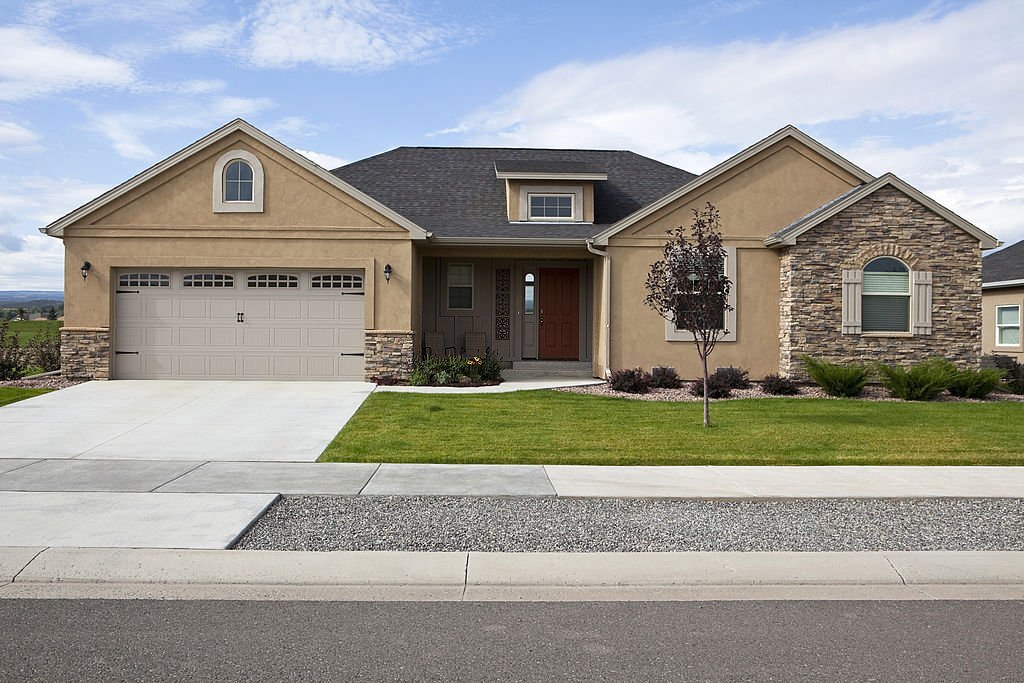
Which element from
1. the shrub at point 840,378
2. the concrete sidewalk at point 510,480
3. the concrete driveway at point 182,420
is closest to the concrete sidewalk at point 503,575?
the concrete sidewalk at point 510,480

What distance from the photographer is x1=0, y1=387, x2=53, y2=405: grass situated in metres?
15.7

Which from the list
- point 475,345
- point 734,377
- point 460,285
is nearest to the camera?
point 734,377

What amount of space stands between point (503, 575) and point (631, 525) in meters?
1.75

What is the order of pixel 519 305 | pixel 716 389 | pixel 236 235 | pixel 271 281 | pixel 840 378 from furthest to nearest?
pixel 519 305 → pixel 271 281 → pixel 236 235 → pixel 840 378 → pixel 716 389

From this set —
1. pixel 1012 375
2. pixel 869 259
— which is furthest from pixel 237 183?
pixel 1012 375

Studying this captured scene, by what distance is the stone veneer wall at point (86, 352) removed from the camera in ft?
60.8

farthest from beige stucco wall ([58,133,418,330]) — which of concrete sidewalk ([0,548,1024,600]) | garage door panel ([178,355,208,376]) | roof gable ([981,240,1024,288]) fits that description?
roof gable ([981,240,1024,288])

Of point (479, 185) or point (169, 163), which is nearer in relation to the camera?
point (169, 163)

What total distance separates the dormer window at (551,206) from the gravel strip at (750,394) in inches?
214

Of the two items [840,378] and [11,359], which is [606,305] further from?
[11,359]

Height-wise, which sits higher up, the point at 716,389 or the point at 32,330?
the point at 32,330

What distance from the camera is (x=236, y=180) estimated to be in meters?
18.7

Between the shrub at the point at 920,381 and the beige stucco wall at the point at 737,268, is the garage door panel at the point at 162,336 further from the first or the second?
the shrub at the point at 920,381

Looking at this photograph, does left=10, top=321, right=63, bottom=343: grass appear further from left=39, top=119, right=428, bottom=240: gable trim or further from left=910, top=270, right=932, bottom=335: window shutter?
left=910, top=270, right=932, bottom=335: window shutter
